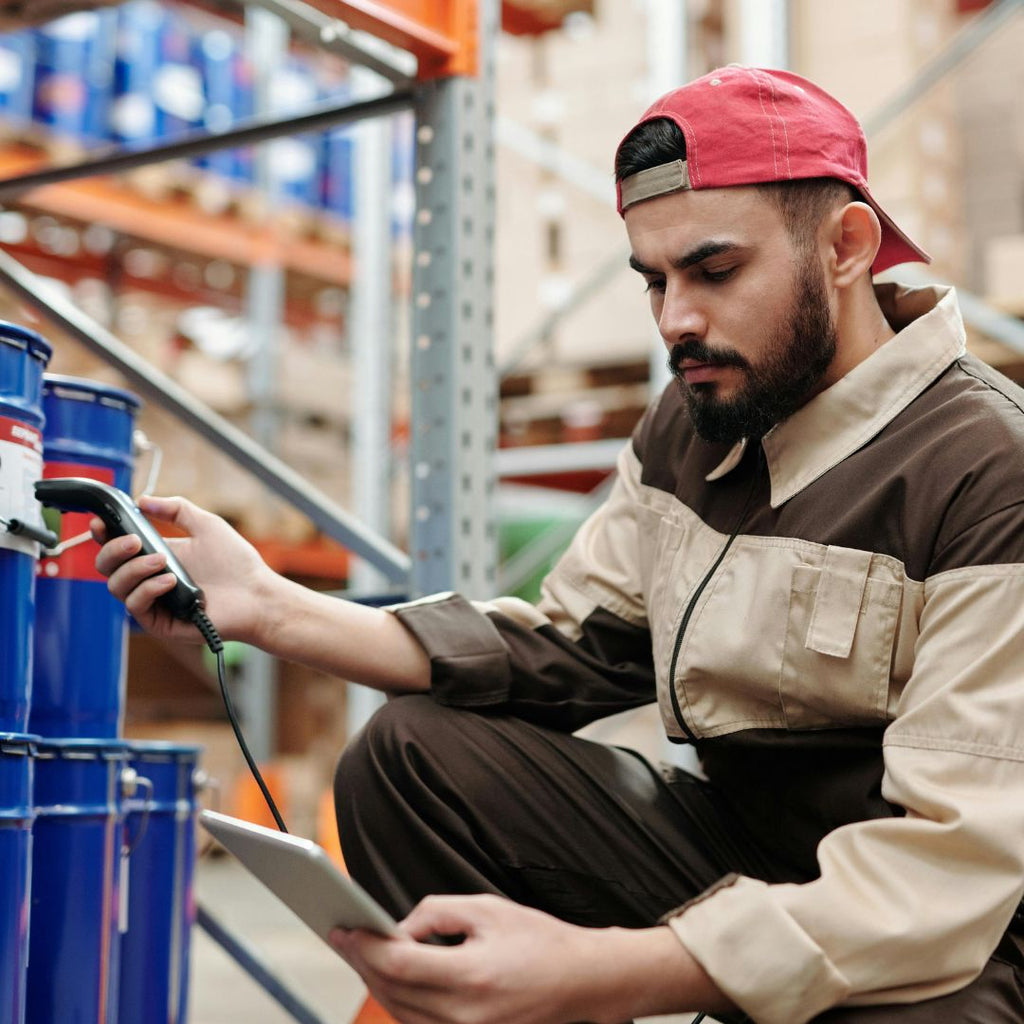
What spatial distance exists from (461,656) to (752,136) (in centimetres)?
71

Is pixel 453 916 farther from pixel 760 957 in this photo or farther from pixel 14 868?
pixel 14 868

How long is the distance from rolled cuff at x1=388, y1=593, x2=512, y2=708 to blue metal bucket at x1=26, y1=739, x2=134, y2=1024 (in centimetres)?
58

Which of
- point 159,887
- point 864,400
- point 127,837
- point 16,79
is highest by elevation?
point 16,79

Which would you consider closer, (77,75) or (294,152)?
(77,75)

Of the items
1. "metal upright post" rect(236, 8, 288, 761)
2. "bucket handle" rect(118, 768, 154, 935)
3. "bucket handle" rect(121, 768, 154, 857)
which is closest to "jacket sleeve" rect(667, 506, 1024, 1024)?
"bucket handle" rect(118, 768, 154, 935)

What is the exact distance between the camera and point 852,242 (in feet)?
5.40

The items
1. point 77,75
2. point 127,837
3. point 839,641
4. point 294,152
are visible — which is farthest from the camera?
point 294,152

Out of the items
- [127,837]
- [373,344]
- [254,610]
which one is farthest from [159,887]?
[373,344]

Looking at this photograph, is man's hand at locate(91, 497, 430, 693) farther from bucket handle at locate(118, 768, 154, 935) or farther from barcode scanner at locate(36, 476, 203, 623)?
bucket handle at locate(118, 768, 154, 935)

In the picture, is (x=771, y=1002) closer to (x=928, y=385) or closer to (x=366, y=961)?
(x=366, y=961)

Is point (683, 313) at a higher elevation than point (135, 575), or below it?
higher

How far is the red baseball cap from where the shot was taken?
1.57m

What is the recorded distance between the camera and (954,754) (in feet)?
4.31

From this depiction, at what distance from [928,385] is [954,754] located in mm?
477
